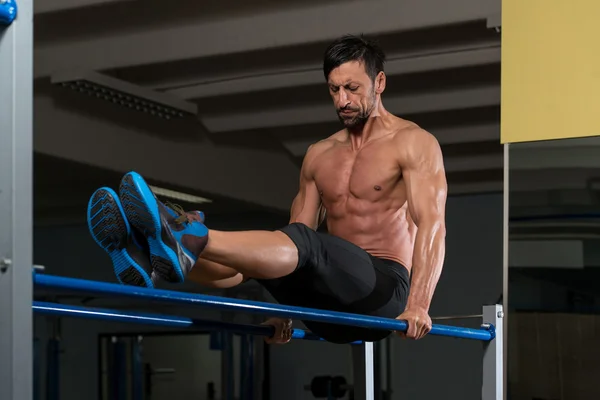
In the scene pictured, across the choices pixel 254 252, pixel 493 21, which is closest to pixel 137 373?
pixel 493 21

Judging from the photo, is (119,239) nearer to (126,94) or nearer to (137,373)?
(126,94)

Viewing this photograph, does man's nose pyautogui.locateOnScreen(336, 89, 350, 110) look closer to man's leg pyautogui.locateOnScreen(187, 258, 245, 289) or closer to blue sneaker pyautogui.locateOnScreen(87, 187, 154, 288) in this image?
man's leg pyautogui.locateOnScreen(187, 258, 245, 289)

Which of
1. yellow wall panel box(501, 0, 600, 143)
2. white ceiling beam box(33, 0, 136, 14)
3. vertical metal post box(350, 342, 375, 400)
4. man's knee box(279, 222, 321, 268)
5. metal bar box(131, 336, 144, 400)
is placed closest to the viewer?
man's knee box(279, 222, 321, 268)

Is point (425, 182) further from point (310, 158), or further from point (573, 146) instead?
point (573, 146)

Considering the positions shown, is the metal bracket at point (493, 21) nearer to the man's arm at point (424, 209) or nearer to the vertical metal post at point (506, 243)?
the vertical metal post at point (506, 243)

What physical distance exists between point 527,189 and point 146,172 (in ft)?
13.8

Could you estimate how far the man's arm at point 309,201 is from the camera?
2863mm

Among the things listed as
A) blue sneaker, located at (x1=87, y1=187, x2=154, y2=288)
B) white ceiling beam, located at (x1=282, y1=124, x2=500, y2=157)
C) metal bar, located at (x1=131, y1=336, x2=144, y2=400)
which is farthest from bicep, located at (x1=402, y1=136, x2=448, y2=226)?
white ceiling beam, located at (x1=282, y1=124, x2=500, y2=157)

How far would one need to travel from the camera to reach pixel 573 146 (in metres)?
3.49

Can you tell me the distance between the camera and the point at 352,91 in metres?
2.61

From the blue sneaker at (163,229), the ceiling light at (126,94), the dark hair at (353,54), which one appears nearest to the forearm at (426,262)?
the dark hair at (353,54)

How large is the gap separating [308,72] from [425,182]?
357 centimetres

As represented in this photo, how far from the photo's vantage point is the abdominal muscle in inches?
106

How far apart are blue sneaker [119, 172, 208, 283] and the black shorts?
33 centimetres
